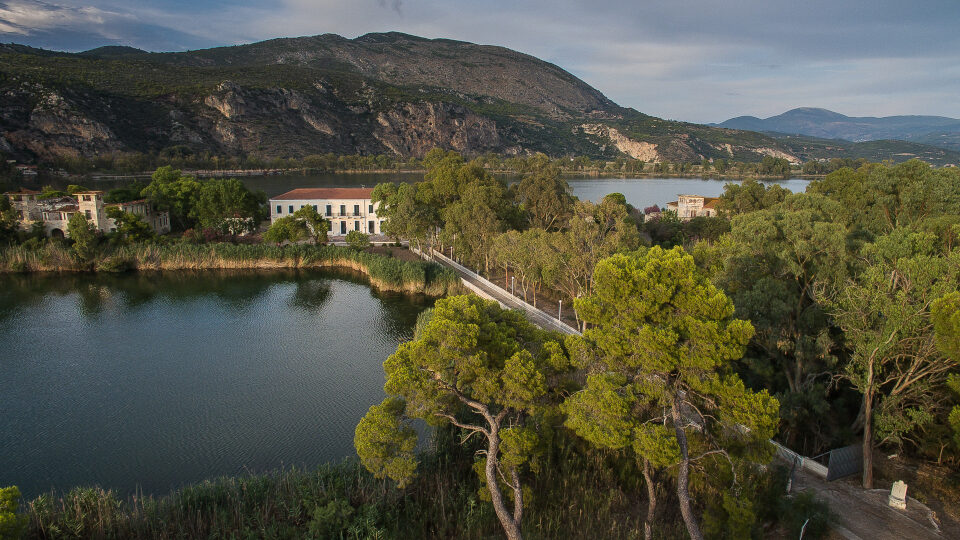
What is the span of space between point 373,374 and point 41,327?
14429mm

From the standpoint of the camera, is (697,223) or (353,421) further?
(697,223)

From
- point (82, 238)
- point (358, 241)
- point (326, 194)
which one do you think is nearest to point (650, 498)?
point (358, 241)

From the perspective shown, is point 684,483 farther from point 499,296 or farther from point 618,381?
point 499,296

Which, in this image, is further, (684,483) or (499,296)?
(499,296)

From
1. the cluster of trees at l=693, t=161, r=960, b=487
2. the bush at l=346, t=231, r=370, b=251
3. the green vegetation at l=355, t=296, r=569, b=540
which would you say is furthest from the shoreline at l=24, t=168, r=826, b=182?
the green vegetation at l=355, t=296, r=569, b=540

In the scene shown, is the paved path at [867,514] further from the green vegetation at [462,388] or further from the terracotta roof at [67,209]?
the terracotta roof at [67,209]

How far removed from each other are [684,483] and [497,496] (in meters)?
2.99

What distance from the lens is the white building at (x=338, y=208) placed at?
134 ft

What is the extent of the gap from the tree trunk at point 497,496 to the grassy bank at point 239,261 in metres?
18.3

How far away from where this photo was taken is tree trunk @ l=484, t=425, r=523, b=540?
852cm

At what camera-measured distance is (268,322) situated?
2270 cm

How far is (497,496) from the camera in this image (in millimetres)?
8711

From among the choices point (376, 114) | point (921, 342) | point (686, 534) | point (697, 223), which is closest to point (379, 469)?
point (686, 534)

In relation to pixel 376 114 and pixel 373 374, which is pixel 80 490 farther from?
pixel 376 114
